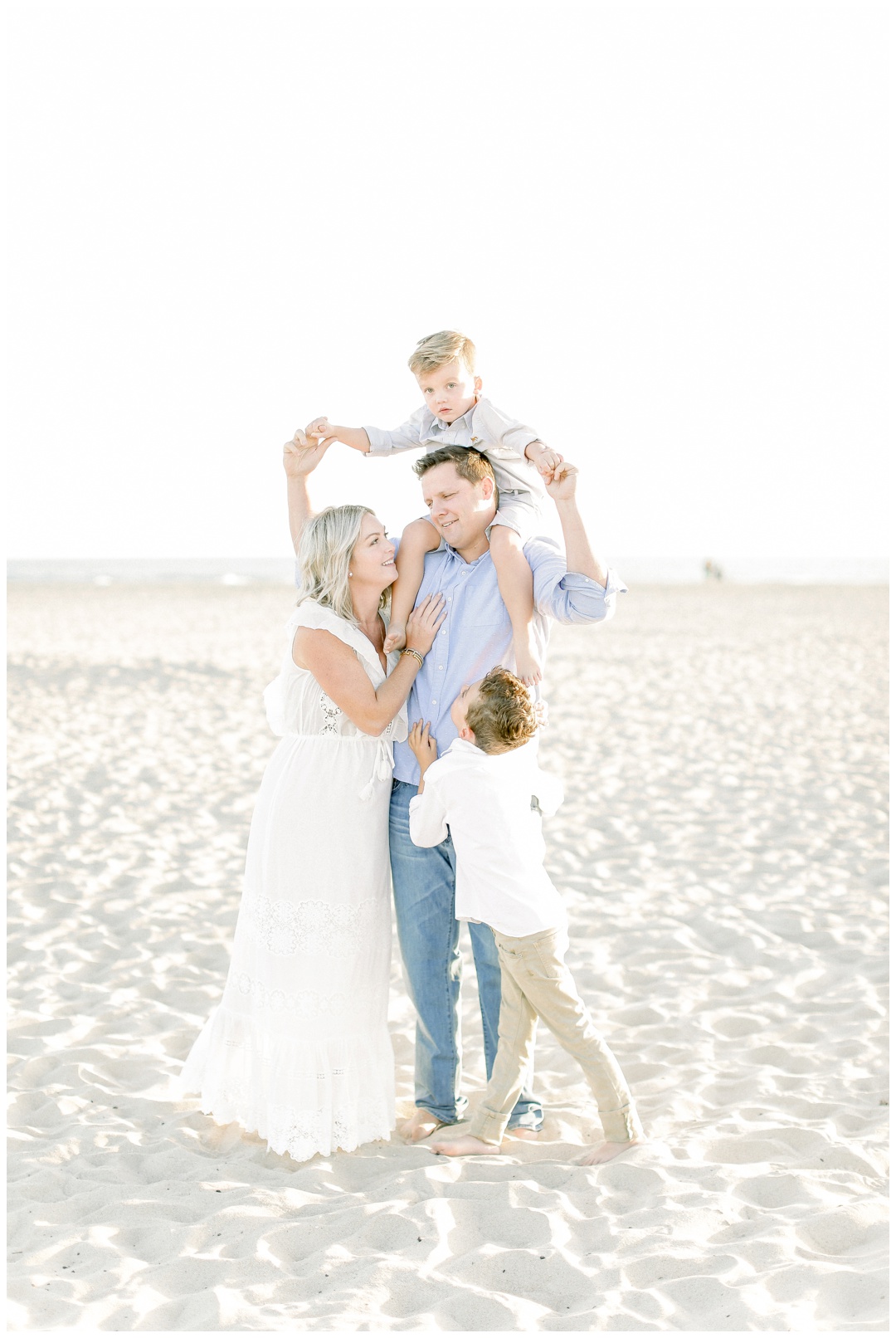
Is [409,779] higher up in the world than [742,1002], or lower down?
higher up

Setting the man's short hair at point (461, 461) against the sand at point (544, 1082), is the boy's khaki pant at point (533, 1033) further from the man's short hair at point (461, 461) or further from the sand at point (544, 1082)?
the man's short hair at point (461, 461)

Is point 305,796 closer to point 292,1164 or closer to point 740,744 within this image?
point 292,1164

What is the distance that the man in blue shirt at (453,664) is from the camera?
3.43 m

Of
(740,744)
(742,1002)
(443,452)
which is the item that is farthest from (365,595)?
(740,744)

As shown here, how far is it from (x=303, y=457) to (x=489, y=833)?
1472mm

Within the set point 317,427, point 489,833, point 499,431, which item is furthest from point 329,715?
point 499,431

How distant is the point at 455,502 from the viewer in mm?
3506

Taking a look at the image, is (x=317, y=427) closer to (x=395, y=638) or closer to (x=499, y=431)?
(x=499, y=431)

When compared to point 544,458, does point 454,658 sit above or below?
below

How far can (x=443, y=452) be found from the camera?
3533 millimetres

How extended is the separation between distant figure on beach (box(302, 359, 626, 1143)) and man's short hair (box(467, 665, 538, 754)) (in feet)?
0.70

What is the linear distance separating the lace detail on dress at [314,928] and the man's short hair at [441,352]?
1.79 metres

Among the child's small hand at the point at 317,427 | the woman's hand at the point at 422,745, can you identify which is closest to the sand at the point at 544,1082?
the woman's hand at the point at 422,745

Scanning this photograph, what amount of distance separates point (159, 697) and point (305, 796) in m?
9.29
